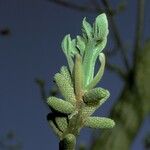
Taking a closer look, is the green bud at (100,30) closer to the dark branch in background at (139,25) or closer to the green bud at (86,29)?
the green bud at (86,29)

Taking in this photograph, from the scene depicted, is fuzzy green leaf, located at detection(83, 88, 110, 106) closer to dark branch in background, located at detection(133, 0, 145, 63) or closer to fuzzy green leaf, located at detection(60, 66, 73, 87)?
fuzzy green leaf, located at detection(60, 66, 73, 87)

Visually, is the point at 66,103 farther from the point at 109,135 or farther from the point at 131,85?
the point at 131,85

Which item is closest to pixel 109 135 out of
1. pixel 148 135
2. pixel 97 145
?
pixel 97 145

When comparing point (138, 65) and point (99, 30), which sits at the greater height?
point (138, 65)

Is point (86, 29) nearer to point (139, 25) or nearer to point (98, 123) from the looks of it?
point (98, 123)

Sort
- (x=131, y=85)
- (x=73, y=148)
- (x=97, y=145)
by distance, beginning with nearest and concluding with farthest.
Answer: (x=73, y=148), (x=97, y=145), (x=131, y=85)

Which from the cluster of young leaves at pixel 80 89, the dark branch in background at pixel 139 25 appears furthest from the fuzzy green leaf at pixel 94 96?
the dark branch in background at pixel 139 25

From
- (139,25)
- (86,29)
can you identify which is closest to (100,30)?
(86,29)

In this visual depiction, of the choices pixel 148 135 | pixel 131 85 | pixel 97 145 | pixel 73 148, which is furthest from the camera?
pixel 148 135
